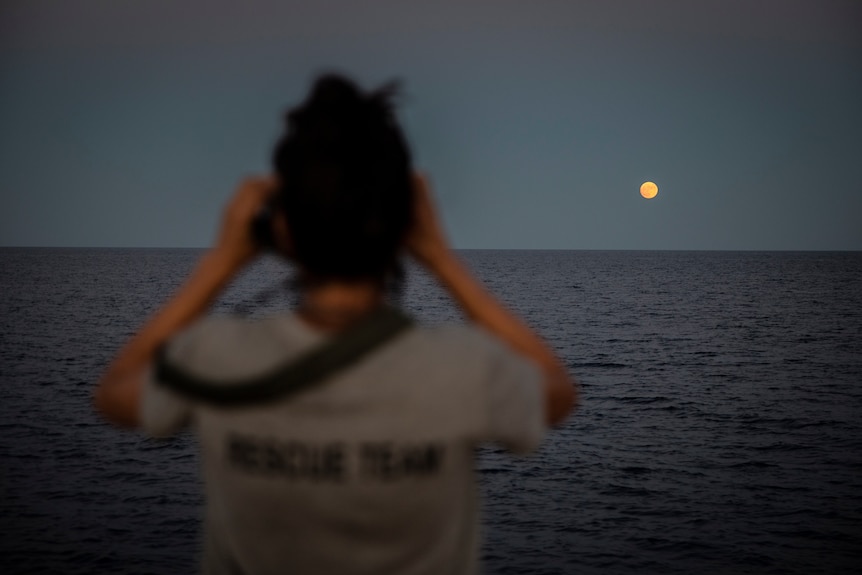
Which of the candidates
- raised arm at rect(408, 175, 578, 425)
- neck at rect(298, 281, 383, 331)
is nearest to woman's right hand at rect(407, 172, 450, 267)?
raised arm at rect(408, 175, 578, 425)

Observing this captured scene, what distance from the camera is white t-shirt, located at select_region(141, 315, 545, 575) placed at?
5.25 feet

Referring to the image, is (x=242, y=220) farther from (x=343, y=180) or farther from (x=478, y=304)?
(x=478, y=304)

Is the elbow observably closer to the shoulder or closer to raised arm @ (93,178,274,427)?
raised arm @ (93,178,274,427)

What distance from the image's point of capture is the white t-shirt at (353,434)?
1.60m

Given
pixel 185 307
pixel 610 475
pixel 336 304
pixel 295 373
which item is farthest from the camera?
pixel 610 475

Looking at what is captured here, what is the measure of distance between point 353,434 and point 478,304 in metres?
0.48

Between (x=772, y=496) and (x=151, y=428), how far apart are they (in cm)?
2383

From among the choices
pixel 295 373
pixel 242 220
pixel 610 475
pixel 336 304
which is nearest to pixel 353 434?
pixel 295 373

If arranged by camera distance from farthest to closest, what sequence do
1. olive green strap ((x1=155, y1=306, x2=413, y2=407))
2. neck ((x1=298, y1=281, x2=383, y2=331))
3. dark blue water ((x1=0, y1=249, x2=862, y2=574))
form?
dark blue water ((x1=0, y1=249, x2=862, y2=574)), neck ((x1=298, y1=281, x2=383, y2=331)), olive green strap ((x1=155, y1=306, x2=413, y2=407))

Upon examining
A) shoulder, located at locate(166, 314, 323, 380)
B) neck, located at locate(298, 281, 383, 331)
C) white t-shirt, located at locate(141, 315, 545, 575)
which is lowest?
white t-shirt, located at locate(141, 315, 545, 575)

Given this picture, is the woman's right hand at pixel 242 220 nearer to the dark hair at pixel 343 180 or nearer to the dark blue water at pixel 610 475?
the dark hair at pixel 343 180

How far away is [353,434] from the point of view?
1.61 meters

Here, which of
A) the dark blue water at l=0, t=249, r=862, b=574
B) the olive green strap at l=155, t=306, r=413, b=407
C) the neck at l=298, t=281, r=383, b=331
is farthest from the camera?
A: the dark blue water at l=0, t=249, r=862, b=574

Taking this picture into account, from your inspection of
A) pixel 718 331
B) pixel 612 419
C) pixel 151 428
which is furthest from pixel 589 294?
pixel 151 428
